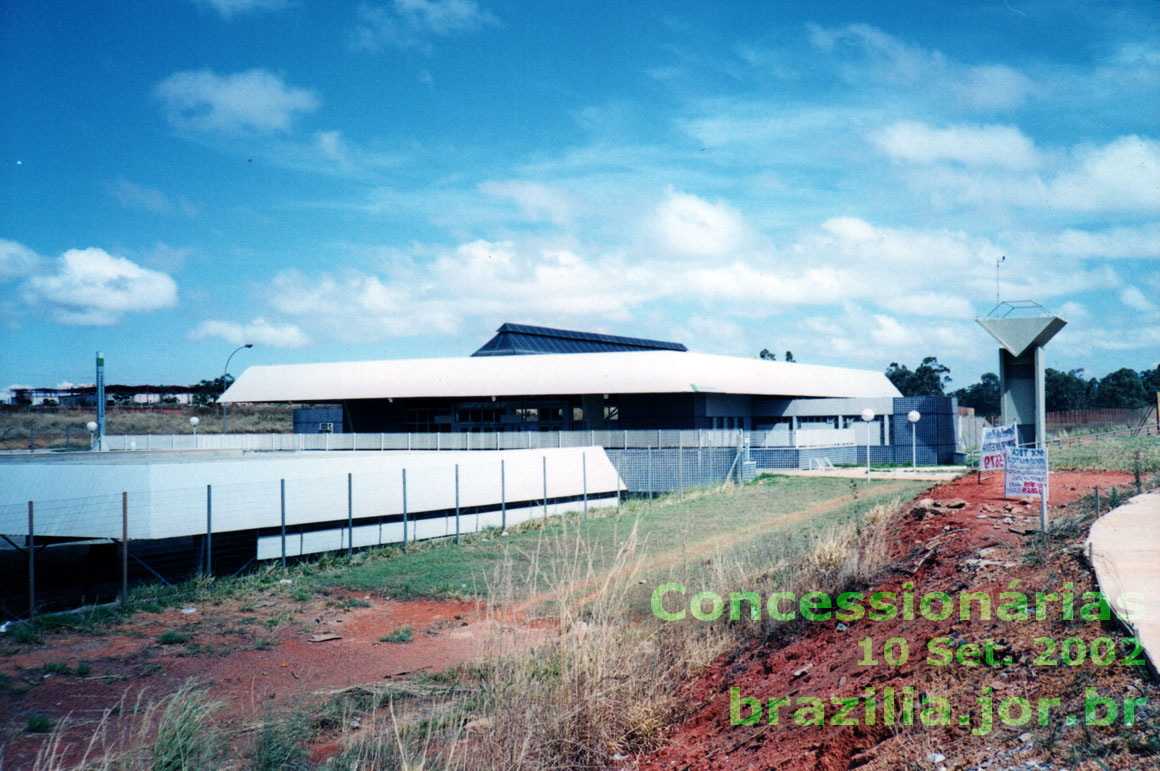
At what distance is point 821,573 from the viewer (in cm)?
888

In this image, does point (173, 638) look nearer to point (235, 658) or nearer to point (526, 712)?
point (235, 658)

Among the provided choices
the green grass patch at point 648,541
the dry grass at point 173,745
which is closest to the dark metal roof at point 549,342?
the green grass patch at point 648,541

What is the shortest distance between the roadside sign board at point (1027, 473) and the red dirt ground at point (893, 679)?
442mm

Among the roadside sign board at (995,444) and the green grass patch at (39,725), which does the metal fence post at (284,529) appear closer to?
the green grass patch at (39,725)

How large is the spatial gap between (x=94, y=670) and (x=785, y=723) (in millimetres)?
7824

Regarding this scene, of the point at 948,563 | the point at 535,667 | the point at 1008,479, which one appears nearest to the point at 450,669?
the point at 535,667

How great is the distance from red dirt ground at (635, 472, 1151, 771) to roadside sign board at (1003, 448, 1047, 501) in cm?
44

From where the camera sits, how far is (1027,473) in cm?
921

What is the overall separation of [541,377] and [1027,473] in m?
28.7

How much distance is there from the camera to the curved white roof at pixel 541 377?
114 feet

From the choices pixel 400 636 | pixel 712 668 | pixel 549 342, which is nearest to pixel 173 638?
pixel 400 636

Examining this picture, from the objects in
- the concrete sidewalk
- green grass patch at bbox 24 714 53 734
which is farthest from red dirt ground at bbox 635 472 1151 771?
the concrete sidewalk

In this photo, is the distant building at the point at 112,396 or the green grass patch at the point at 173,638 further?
the distant building at the point at 112,396

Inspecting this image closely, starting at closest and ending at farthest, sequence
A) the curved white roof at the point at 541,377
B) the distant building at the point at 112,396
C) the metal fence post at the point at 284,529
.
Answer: the metal fence post at the point at 284,529 < the curved white roof at the point at 541,377 < the distant building at the point at 112,396
